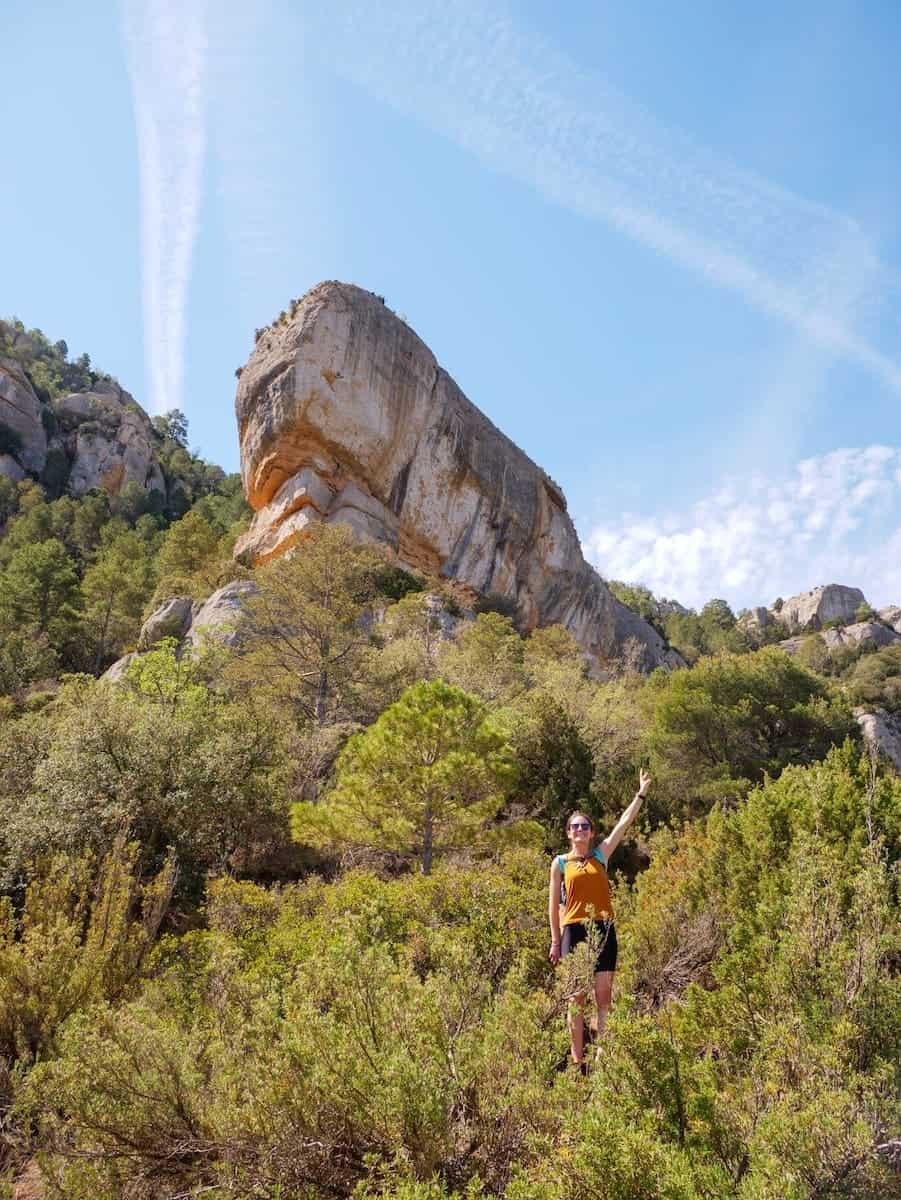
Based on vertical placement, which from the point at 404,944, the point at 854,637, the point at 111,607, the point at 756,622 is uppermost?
the point at 756,622

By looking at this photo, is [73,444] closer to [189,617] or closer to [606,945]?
[189,617]

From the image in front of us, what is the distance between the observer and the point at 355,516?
32.0 meters

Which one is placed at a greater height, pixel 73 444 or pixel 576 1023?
pixel 73 444

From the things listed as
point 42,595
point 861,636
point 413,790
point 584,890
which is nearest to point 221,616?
point 42,595

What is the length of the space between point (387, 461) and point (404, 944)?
1197 inches

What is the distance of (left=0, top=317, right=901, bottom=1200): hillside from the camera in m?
2.79

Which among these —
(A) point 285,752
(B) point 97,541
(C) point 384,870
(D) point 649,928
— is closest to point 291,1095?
(D) point 649,928

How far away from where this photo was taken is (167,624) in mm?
24844

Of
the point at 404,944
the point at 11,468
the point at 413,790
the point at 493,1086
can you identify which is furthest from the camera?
the point at 11,468

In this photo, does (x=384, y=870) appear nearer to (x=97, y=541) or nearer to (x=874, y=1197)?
(x=874, y=1197)

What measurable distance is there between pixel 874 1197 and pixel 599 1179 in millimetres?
959

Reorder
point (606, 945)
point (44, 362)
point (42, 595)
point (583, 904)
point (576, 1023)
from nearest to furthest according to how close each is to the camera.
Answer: point (576, 1023) → point (606, 945) → point (583, 904) → point (42, 595) → point (44, 362)

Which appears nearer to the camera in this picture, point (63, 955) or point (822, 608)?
point (63, 955)

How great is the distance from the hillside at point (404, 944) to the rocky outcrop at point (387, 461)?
15.3 m
